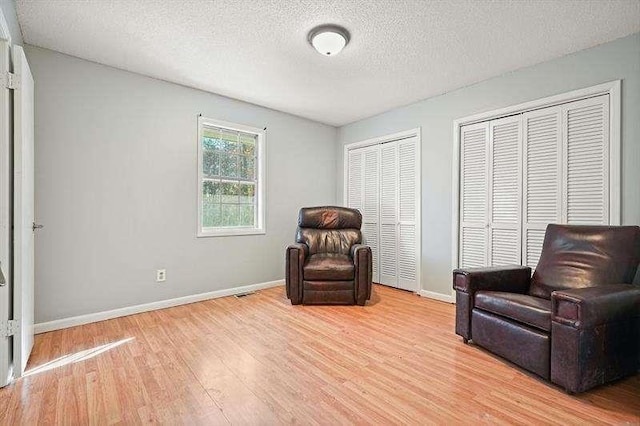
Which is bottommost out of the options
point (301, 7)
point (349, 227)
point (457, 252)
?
point (457, 252)

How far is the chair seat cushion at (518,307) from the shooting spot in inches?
73.3

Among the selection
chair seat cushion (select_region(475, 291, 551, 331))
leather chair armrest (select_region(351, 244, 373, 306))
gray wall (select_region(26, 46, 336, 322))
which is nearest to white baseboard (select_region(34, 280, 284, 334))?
gray wall (select_region(26, 46, 336, 322))

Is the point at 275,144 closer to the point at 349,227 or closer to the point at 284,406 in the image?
the point at 349,227

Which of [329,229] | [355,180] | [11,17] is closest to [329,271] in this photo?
[329,229]

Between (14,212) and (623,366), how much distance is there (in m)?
3.90

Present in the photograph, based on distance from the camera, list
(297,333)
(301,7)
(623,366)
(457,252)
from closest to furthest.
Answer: (623,366), (301,7), (297,333), (457,252)

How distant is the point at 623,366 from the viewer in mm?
1852

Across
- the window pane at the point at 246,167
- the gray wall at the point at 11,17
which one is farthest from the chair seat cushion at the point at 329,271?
the gray wall at the point at 11,17

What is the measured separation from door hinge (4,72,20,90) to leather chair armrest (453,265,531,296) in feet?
10.8

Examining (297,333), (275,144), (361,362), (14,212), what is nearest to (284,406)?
(361,362)

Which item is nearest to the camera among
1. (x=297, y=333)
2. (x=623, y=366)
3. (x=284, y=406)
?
(x=284, y=406)

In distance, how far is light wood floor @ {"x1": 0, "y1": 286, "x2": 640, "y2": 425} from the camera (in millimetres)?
1548

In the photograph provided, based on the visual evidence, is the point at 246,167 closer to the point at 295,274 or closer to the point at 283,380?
the point at 295,274

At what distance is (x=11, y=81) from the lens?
73.1 inches
